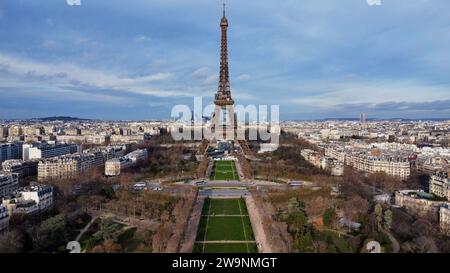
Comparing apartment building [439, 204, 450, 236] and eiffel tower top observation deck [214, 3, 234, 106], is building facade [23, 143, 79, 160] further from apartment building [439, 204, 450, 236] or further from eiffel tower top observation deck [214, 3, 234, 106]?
apartment building [439, 204, 450, 236]

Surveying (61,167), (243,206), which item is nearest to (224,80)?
(61,167)

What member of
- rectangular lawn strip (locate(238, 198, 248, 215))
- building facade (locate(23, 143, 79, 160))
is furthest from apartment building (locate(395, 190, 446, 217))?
building facade (locate(23, 143, 79, 160))

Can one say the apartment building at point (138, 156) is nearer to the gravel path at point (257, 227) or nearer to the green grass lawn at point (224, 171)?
the green grass lawn at point (224, 171)

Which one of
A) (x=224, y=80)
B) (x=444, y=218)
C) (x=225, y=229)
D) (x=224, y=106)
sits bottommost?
(x=225, y=229)

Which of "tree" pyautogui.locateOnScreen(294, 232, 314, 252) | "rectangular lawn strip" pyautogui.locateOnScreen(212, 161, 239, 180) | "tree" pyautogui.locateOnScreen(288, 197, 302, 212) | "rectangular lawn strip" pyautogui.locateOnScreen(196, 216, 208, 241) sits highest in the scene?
"tree" pyautogui.locateOnScreen(288, 197, 302, 212)

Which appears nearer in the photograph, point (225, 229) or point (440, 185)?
point (225, 229)

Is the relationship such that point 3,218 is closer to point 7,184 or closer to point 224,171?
point 7,184
